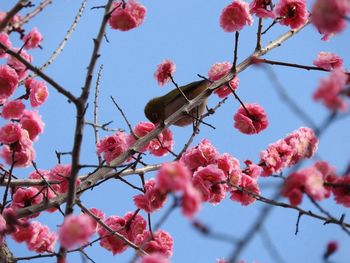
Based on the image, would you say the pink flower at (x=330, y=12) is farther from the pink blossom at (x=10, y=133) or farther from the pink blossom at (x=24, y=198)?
the pink blossom at (x=24, y=198)

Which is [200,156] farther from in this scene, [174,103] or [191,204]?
[174,103]

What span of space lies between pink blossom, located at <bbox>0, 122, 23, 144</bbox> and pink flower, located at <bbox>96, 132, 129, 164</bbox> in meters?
0.91

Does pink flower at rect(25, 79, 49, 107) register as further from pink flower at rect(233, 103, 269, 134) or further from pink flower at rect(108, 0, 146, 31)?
pink flower at rect(233, 103, 269, 134)

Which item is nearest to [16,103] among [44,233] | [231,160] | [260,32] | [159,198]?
[44,233]

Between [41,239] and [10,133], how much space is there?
2.85 feet

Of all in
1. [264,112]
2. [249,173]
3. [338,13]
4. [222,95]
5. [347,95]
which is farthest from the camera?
[222,95]

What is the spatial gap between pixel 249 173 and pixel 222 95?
1012 mm

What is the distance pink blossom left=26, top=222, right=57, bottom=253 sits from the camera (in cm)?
351

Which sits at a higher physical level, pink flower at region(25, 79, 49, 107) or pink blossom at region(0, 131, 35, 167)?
pink flower at region(25, 79, 49, 107)

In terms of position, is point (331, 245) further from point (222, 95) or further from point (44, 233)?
Result: point (222, 95)

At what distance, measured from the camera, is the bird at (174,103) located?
601 cm

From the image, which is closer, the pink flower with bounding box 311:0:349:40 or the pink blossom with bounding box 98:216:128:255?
the pink flower with bounding box 311:0:349:40

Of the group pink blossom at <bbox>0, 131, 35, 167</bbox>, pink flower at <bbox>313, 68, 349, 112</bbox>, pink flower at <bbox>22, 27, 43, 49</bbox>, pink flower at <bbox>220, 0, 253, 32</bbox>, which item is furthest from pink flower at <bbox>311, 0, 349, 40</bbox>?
pink flower at <bbox>22, 27, 43, 49</bbox>

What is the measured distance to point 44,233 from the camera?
11.8ft
